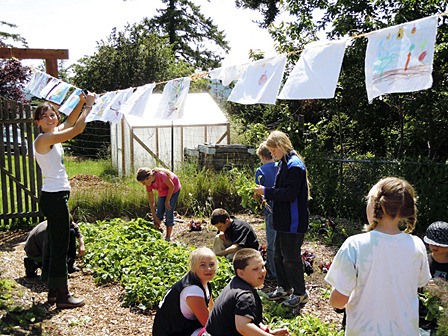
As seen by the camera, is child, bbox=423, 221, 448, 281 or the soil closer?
child, bbox=423, 221, 448, 281

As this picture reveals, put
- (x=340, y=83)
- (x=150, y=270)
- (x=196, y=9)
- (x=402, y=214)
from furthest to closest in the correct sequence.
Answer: (x=196, y=9) < (x=340, y=83) < (x=150, y=270) < (x=402, y=214)

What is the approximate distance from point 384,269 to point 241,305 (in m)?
0.86

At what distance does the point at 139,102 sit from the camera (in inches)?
305

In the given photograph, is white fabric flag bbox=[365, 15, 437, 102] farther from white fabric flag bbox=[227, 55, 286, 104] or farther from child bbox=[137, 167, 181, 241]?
child bbox=[137, 167, 181, 241]

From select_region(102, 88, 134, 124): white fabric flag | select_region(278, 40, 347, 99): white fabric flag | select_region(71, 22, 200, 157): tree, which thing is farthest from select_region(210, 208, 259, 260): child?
select_region(71, 22, 200, 157): tree

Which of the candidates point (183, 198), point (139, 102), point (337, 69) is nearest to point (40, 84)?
point (139, 102)

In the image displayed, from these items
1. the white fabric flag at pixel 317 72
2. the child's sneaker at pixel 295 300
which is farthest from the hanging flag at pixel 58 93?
the child's sneaker at pixel 295 300

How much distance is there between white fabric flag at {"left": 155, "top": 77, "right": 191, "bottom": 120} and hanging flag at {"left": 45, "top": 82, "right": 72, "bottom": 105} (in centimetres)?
233

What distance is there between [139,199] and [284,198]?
514cm

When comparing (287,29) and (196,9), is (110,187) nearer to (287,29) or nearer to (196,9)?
(287,29)

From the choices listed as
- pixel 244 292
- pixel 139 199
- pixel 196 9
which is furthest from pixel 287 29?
pixel 196 9

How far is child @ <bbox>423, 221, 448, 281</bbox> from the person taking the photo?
11.2 ft

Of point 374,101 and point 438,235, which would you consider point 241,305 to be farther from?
point 374,101

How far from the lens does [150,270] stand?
17.1 ft
